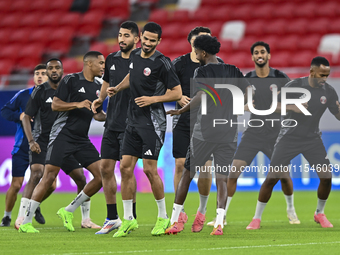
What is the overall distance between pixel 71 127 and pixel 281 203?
5.99m

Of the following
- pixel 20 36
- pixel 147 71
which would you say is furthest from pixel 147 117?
pixel 20 36

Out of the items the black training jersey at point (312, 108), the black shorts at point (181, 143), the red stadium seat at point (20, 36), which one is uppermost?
the red stadium seat at point (20, 36)

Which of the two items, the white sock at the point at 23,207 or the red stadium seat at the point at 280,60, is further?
the red stadium seat at the point at 280,60

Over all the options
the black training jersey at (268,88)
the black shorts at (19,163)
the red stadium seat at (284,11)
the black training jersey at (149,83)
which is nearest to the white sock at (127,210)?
the black training jersey at (149,83)

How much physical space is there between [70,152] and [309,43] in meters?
12.5

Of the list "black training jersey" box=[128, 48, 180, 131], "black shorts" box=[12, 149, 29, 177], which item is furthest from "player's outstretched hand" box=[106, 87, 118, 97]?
"black shorts" box=[12, 149, 29, 177]

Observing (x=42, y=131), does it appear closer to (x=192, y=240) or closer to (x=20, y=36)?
(x=192, y=240)

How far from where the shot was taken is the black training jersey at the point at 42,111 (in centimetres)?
794

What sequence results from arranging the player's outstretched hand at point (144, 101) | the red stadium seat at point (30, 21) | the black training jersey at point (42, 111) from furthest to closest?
the red stadium seat at point (30, 21), the black training jersey at point (42, 111), the player's outstretched hand at point (144, 101)

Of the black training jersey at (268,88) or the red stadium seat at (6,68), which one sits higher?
the red stadium seat at (6,68)

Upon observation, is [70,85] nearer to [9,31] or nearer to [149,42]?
[149,42]

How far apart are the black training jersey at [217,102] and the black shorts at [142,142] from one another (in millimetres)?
516

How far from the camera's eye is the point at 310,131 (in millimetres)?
7621

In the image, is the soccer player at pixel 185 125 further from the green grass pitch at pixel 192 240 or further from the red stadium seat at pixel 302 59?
the red stadium seat at pixel 302 59
